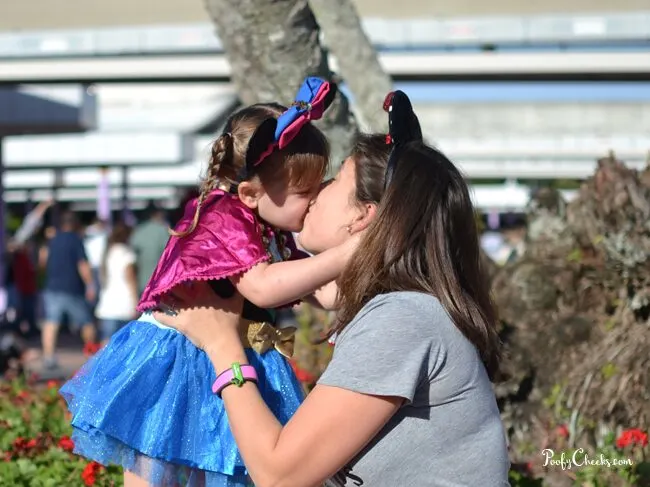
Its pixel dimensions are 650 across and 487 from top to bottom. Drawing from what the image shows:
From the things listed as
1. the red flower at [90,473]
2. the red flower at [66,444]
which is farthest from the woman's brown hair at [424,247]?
the red flower at [66,444]

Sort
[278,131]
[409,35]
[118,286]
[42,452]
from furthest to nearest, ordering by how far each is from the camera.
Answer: [409,35], [118,286], [42,452], [278,131]

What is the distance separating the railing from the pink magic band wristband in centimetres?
1879

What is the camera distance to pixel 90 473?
380cm

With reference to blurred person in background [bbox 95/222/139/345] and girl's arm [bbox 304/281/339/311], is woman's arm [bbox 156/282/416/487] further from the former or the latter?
blurred person in background [bbox 95/222/139/345]

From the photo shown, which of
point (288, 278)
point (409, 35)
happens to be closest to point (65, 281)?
point (288, 278)

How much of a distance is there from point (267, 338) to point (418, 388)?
88 centimetres

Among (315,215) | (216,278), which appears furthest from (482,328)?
(216,278)

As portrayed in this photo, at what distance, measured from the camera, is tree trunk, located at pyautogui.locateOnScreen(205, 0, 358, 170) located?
4.79 meters

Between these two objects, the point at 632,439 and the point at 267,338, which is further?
the point at 632,439

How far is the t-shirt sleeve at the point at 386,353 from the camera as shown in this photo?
2139 millimetres

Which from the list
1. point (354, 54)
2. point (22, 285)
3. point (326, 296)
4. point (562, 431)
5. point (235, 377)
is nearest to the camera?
point (235, 377)

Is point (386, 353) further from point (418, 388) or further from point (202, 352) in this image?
point (202, 352)

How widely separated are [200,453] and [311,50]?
98.8 inches

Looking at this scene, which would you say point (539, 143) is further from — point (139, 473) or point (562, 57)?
point (139, 473)
